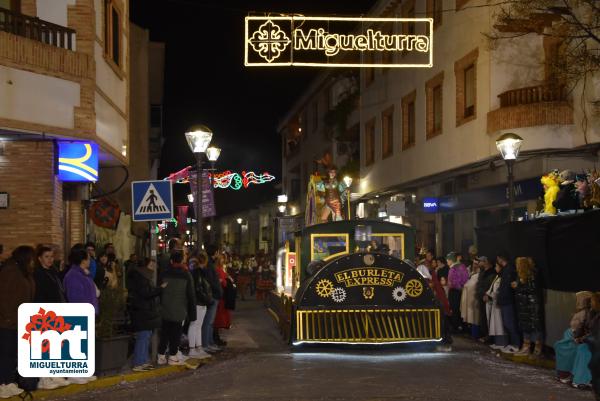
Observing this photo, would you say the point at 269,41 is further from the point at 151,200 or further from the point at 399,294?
the point at 399,294

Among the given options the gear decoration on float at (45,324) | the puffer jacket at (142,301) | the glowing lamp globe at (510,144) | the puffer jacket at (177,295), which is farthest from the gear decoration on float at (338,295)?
the gear decoration on float at (45,324)

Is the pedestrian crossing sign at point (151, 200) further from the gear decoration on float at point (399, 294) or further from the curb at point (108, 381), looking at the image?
the gear decoration on float at point (399, 294)

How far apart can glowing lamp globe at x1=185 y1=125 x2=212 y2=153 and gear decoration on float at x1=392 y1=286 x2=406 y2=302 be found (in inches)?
205

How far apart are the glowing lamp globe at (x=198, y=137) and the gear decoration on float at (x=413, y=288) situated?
5306 millimetres

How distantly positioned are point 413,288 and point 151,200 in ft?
15.6

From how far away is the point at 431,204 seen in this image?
3045 cm

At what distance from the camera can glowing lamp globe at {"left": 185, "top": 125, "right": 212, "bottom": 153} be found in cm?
1806

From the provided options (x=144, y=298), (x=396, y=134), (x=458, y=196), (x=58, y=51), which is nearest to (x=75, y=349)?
(x=144, y=298)

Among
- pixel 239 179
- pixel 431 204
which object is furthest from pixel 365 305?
pixel 239 179

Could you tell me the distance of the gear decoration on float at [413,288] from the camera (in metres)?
15.5

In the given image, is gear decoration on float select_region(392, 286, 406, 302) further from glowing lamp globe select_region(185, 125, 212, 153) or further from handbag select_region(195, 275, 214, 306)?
glowing lamp globe select_region(185, 125, 212, 153)

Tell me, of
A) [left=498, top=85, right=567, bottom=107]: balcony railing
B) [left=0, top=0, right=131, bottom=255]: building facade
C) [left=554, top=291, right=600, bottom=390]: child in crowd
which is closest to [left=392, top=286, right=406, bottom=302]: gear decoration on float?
[left=554, top=291, right=600, bottom=390]: child in crowd

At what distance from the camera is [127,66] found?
22250 mm

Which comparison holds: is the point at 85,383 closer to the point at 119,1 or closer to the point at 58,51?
the point at 58,51
